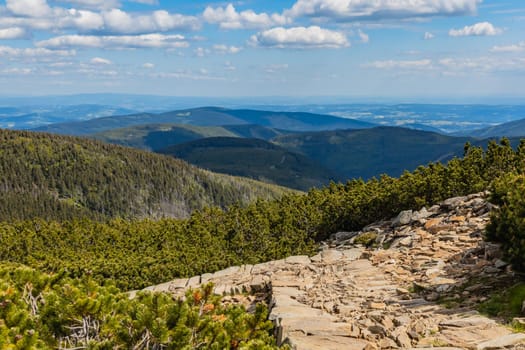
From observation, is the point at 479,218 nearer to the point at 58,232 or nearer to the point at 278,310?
the point at 278,310

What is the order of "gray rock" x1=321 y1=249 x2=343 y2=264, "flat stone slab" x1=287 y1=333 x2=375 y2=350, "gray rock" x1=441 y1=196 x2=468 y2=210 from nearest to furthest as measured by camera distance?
"flat stone slab" x1=287 y1=333 x2=375 y2=350 < "gray rock" x1=321 y1=249 x2=343 y2=264 < "gray rock" x1=441 y1=196 x2=468 y2=210

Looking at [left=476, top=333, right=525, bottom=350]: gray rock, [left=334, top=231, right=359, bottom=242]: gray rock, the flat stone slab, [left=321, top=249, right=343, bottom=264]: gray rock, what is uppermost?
[left=476, top=333, right=525, bottom=350]: gray rock

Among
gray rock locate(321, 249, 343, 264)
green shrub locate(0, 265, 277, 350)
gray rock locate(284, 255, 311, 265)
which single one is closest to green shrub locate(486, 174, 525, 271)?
green shrub locate(0, 265, 277, 350)

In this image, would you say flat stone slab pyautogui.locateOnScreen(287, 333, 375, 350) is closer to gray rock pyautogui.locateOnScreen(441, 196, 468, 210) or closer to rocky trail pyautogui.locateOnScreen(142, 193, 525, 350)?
rocky trail pyautogui.locateOnScreen(142, 193, 525, 350)

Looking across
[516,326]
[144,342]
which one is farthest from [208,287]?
[516,326]

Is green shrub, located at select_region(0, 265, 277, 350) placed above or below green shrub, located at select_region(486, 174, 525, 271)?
below

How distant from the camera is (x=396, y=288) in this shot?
20.9m

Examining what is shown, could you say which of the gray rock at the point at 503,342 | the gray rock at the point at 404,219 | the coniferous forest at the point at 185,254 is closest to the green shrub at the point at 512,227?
the coniferous forest at the point at 185,254

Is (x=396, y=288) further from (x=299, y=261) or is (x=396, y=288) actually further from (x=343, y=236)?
(x=343, y=236)

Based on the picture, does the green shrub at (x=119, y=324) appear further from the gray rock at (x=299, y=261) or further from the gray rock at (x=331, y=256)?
the gray rock at (x=299, y=261)

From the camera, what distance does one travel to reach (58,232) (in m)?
72.6

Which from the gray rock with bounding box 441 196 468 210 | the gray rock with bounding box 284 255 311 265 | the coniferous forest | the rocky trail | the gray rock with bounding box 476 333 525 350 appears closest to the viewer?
the coniferous forest

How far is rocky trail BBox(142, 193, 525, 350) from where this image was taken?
14.8 meters

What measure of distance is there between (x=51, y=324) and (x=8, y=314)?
1209 millimetres
